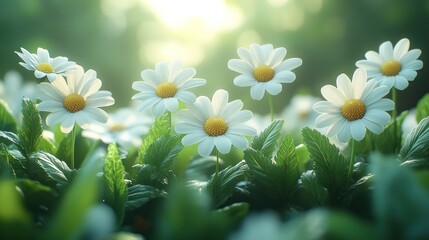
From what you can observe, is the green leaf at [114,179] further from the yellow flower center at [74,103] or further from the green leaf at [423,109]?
the green leaf at [423,109]

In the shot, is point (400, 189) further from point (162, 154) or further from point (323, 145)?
point (162, 154)

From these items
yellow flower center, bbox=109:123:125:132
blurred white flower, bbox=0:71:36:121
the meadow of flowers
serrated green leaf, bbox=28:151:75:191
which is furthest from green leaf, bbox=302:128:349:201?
blurred white flower, bbox=0:71:36:121

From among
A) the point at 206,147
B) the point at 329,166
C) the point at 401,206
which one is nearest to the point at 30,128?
the point at 206,147

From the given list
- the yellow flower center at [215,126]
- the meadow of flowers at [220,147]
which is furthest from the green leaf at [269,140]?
the yellow flower center at [215,126]

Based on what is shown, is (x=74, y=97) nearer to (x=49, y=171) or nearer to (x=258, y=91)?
(x=49, y=171)

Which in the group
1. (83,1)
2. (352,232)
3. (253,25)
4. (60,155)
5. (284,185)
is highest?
(83,1)

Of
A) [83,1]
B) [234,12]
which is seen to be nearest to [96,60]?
[83,1]
